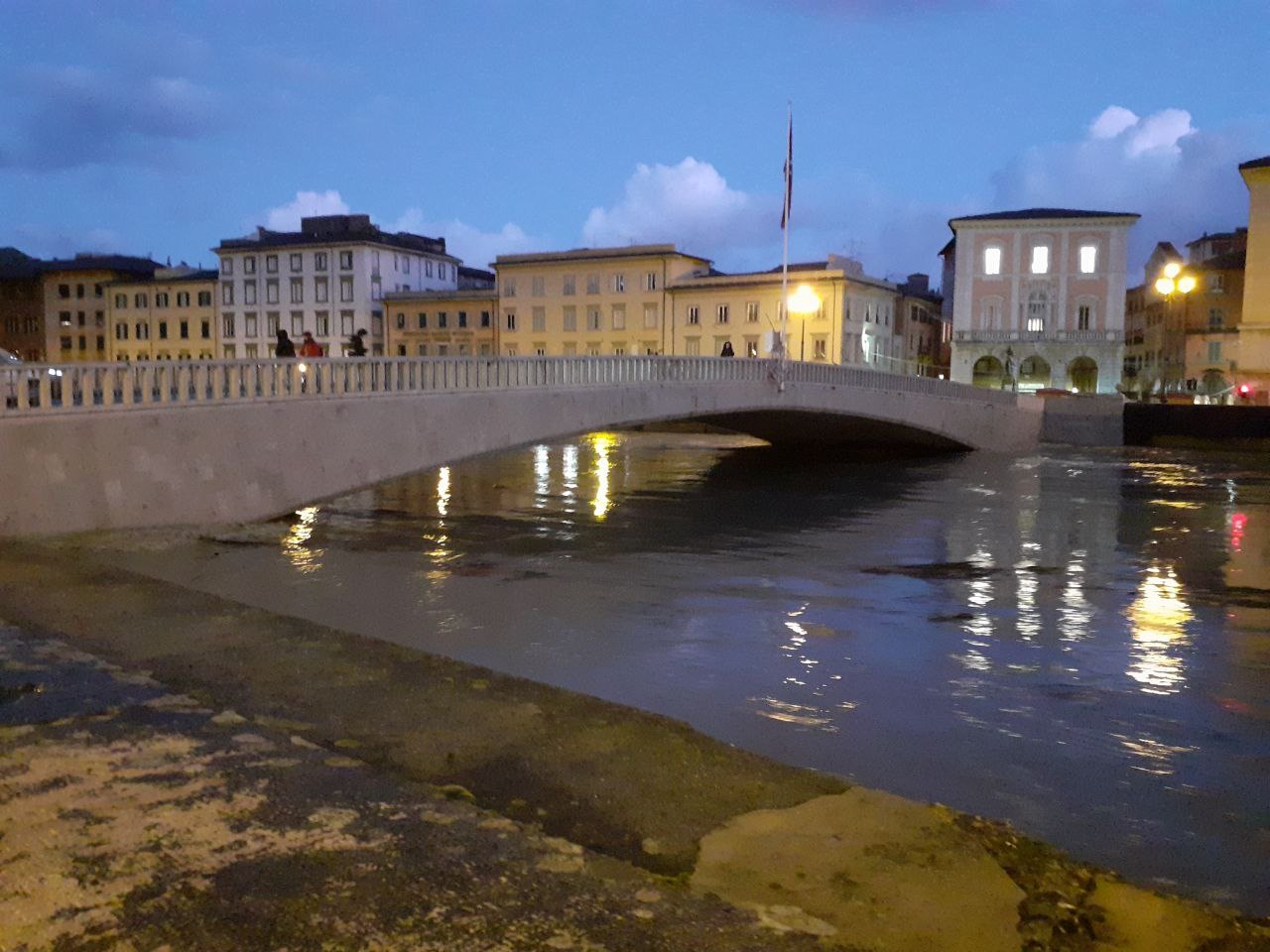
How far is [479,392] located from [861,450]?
2160 centimetres

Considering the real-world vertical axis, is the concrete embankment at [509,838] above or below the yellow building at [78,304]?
below

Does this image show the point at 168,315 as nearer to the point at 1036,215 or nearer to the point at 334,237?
the point at 334,237

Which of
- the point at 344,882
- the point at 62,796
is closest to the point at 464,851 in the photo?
the point at 344,882

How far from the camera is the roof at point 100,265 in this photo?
229ft

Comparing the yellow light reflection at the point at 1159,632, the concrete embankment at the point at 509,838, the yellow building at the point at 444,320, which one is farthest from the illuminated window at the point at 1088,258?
the concrete embankment at the point at 509,838

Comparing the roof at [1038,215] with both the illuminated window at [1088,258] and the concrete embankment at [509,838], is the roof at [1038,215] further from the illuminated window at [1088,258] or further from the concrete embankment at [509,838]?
the concrete embankment at [509,838]

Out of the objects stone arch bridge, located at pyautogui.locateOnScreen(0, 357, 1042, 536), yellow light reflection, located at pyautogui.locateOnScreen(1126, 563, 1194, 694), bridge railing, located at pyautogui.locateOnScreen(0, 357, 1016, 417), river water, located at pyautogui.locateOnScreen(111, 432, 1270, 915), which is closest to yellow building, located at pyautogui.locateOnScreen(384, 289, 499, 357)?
bridge railing, located at pyautogui.locateOnScreen(0, 357, 1016, 417)

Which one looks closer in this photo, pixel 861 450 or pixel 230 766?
pixel 230 766

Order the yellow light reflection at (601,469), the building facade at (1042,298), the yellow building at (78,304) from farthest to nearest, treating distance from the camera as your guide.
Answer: the yellow building at (78,304)
the building facade at (1042,298)
the yellow light reflection at (601,469)

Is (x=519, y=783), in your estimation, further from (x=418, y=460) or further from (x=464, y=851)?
(x=418, y=460)

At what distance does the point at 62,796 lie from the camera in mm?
3906

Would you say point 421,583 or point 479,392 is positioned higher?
point 479,392

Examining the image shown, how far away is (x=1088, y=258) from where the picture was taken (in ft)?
184

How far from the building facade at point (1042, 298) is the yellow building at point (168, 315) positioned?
4025cm
